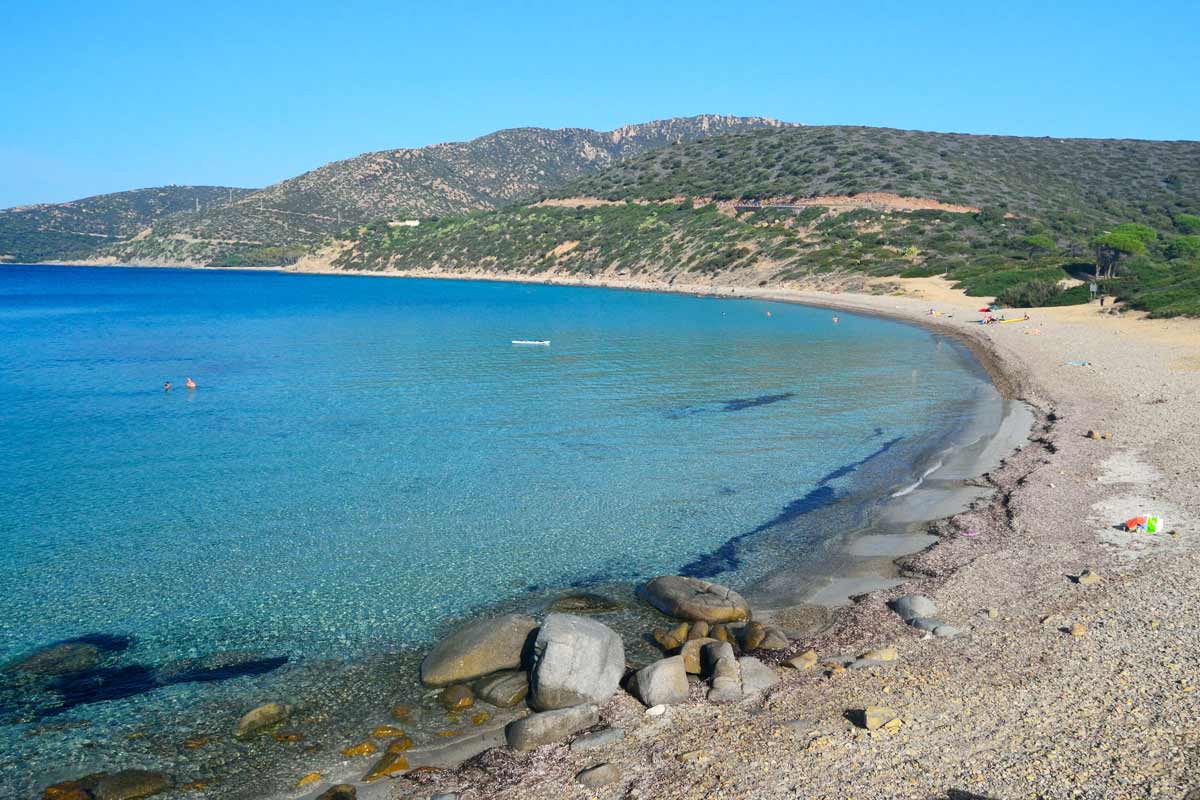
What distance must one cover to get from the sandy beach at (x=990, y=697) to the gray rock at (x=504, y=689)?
0.96 metres

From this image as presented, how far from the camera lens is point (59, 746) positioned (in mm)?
7742

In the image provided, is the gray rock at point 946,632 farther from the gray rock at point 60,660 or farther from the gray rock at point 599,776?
the gray rock at point 60,660

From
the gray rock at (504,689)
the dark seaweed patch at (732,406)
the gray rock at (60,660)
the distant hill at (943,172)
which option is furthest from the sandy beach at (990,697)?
the distant hill at (943,172)

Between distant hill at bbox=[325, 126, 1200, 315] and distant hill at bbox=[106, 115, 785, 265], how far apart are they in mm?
26759

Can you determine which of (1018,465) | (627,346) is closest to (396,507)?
(1018,465)

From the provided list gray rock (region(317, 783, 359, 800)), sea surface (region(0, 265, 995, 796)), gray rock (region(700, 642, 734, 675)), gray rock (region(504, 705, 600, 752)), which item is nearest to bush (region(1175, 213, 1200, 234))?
sea surface (region(0, 265, 995, 796))

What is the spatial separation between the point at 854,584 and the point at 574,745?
531cm

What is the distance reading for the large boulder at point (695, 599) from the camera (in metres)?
10.2

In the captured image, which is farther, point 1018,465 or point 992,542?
point 1018,465

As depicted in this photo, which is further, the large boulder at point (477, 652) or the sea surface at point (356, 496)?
the sea surface at point (356, 496)

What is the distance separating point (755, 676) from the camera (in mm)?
8430

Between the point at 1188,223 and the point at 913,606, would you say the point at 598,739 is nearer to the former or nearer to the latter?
the point at 913,606

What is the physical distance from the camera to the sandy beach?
6.36 meters

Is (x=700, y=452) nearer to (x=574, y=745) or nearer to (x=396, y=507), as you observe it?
(x=396, y=507)
